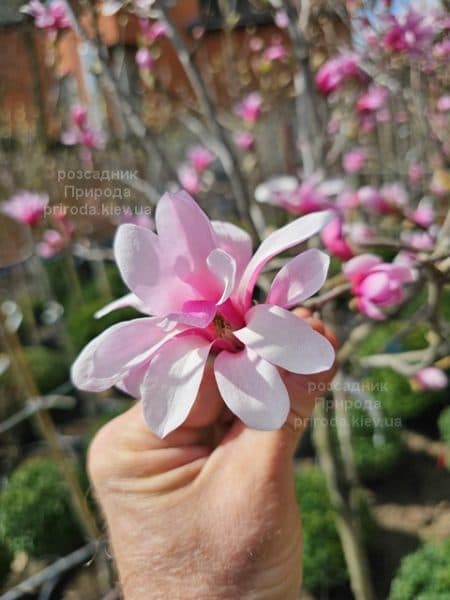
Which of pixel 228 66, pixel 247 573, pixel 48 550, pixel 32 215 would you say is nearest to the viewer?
pixel 247 573

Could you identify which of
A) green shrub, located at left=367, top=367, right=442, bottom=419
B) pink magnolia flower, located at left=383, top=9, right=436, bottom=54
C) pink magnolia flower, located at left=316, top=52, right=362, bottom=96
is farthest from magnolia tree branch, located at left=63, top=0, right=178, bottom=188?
green shrub, located at left=367, top=367, right=442, bottom=419

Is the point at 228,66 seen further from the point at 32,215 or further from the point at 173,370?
the point at 173,370

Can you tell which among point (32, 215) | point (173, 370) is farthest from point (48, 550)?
point (173, 370)

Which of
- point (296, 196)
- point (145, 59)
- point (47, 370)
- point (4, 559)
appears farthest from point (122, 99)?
point (47, 370)

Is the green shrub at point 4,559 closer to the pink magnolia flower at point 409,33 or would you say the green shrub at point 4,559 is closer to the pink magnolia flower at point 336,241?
the pink magnolia flower at point 336,241

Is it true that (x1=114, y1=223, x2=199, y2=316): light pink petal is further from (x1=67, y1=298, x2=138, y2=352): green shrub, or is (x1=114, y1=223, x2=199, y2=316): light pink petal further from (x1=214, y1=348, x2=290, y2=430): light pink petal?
(x1=67, y1=298, x2=138, y2=352): green shrub

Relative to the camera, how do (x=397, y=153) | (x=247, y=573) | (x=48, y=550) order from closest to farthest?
(x=247, y=573)
(x=48, y=550)
(x=397, y=153)

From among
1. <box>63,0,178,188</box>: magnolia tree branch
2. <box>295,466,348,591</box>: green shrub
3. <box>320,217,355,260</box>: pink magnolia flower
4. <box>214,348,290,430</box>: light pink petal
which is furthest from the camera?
<box>295,466,348,591</box>: green shrub

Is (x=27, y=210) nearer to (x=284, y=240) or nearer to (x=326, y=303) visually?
(x=326, y=303)
